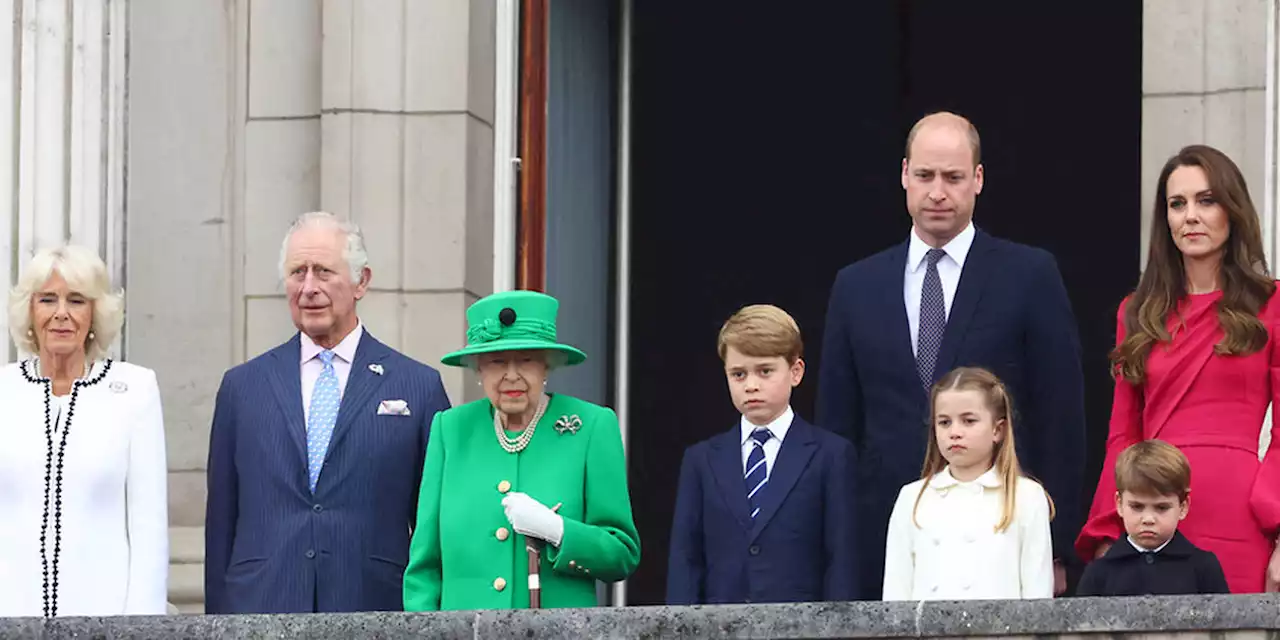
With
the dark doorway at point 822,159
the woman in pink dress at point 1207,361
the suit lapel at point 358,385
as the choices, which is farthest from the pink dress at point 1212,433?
the dark doorway at point 822,159

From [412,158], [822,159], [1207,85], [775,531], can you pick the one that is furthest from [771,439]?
[822,159]

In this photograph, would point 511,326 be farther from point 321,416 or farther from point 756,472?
point 756,472

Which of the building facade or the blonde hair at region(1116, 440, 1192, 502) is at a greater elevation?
the building facade

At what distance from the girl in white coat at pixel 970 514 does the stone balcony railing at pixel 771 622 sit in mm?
983

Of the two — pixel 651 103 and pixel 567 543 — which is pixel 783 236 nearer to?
pixel 651 103

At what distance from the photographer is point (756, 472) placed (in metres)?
7.89

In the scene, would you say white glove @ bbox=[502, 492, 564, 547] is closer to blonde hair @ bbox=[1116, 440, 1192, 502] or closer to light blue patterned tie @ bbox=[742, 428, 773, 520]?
light blue patterned tie @ bbox=[742, 428, 773, 520]

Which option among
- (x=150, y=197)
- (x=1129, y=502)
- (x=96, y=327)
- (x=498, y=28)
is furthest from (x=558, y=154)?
(x=1129, y=502)

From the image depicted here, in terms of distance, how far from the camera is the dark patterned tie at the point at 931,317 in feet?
26.2

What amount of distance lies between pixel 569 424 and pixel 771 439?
0.55 meters

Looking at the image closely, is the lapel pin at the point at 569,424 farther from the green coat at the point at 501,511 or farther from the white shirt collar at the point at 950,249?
the white shirt collar at the point at 950,249

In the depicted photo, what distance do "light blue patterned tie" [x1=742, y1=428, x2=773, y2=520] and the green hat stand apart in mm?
535

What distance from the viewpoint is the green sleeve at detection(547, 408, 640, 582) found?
761 cm

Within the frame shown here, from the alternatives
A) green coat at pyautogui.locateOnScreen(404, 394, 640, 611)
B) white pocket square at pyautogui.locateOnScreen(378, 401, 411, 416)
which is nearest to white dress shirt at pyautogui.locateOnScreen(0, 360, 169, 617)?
white pocket square at pyautogui.locateOnScreen(378, 401, 411, 416)
